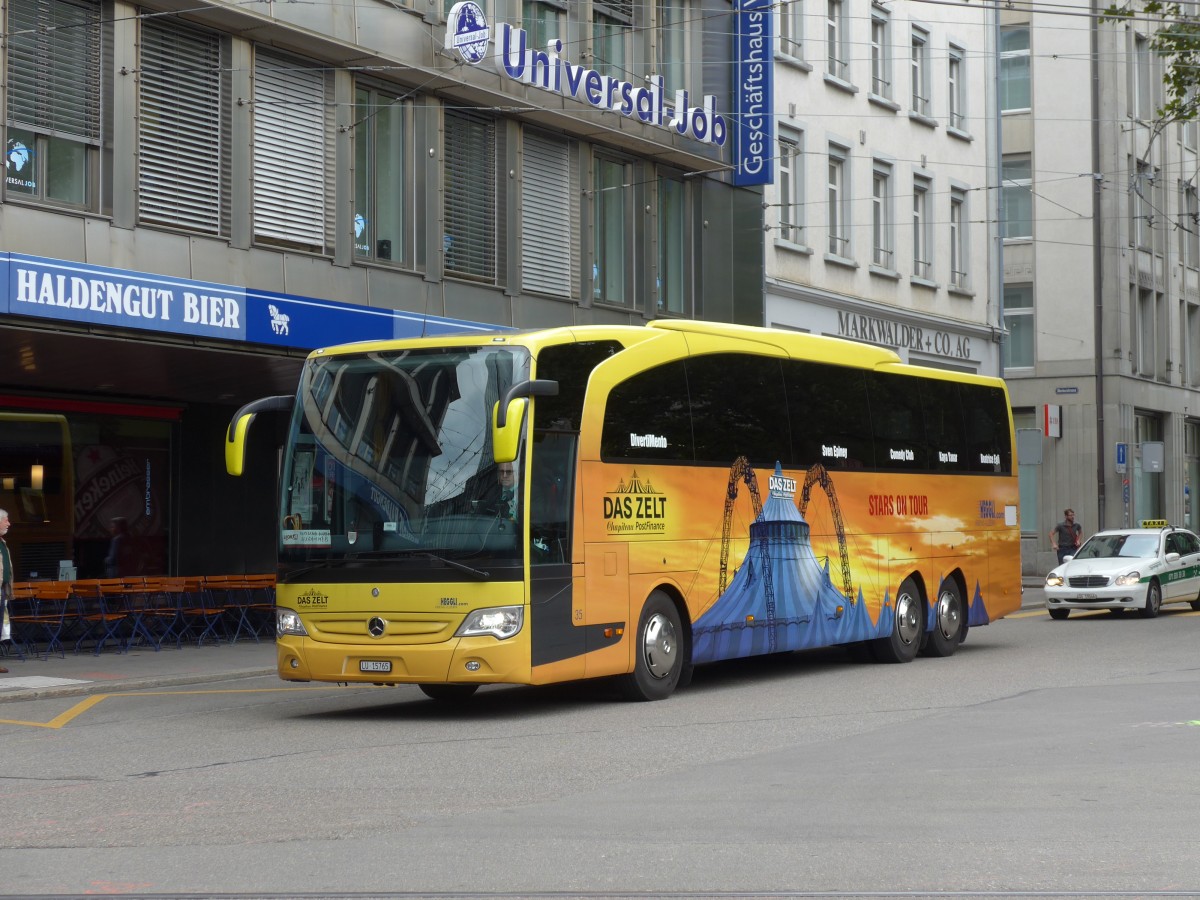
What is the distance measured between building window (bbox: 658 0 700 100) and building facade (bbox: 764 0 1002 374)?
3.36m

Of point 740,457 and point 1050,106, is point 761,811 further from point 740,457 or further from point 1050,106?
point 1050,106

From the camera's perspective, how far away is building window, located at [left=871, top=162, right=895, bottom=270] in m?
38.8

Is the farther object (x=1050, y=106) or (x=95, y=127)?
(x=1050, y=106)

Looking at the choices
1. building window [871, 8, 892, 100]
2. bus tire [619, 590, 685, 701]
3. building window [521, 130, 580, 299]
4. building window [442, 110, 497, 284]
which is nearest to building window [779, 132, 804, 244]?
building window [871, 8, 892, 100]

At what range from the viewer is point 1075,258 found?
50.4 meters

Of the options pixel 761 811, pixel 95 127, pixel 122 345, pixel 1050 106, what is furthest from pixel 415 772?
pixel 1050 106

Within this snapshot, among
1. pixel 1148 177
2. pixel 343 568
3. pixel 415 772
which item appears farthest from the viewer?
pixel 1148 177

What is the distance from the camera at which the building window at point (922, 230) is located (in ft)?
133

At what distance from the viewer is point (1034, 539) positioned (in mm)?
48844

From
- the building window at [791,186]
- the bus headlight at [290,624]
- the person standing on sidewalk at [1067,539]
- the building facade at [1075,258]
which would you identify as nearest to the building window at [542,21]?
the building window at [791,186]

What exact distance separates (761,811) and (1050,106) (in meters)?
44.9

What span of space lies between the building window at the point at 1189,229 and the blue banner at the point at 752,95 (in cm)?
2830

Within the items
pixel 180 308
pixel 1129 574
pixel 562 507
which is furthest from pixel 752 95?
pixel 562 507

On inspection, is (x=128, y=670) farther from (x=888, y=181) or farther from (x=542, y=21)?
(x=888, y=181)
